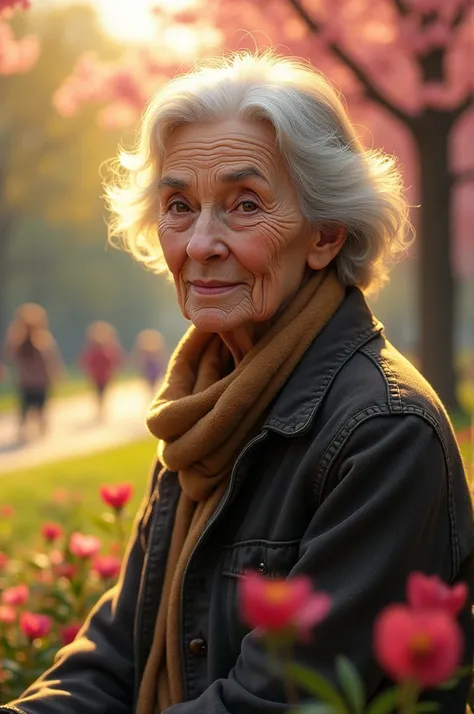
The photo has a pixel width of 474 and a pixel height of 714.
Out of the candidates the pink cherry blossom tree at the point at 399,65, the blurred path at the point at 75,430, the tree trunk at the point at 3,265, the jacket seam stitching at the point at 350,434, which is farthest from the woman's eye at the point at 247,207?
the tree trunk at the point at 3,265

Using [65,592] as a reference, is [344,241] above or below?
above

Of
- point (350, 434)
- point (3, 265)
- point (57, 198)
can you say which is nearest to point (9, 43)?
point (350, 434)

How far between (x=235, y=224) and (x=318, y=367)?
1.21 feet

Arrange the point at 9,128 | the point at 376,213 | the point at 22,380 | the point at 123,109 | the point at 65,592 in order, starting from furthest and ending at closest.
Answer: the point at 9,128
the point at 22,380
the point at 123,109
the point at 65,592
the point at 376,213

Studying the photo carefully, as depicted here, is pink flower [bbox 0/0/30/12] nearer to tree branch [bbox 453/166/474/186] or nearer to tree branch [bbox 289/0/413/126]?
tree branch [bbox 289/0/413/126]

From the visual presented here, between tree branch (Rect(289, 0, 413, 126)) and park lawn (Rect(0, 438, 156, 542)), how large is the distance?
4196 millimetres

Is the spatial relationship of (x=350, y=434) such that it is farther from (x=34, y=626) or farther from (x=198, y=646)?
(x=34, y=626)

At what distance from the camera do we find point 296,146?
235cm

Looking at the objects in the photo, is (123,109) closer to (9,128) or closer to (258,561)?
(258,561)

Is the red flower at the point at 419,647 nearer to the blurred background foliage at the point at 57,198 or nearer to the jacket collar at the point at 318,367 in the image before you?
the jacket collar at the point at 318,367

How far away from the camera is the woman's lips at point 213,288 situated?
7.90ft

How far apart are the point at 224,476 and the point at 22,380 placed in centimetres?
1368

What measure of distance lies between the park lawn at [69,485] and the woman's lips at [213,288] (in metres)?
4.68

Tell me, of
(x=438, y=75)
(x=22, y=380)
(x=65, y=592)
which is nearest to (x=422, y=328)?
(x=438, y=75)
